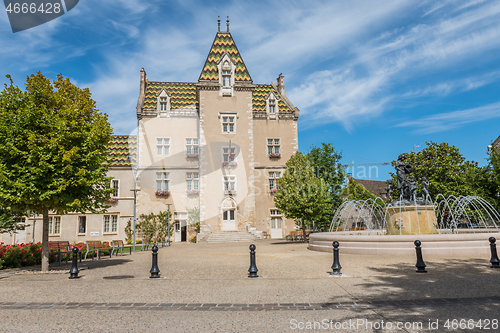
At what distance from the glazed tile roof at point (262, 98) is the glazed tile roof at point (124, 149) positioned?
14218mm

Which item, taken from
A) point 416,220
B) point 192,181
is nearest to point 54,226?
point 192,181

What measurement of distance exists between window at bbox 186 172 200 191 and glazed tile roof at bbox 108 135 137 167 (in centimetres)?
633

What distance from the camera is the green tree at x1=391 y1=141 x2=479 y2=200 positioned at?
31797 millimetres

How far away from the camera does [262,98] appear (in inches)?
1610

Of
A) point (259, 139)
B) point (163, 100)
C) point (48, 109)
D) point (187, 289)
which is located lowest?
point (187, 289)

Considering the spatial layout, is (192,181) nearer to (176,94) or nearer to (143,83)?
(176,94)

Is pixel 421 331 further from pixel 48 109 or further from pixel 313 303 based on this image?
pixel 48 109

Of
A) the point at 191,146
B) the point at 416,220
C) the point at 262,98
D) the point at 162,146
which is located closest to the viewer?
the point at 416,220

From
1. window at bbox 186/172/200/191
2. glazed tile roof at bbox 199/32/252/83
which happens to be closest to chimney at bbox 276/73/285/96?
glazed tile roof at bbox 199/32/252/83

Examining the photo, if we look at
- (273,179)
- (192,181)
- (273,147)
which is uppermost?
(273,147)

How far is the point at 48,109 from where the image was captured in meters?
13.8

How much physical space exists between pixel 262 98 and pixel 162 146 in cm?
1288

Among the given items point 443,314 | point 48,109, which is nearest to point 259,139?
point 48,109

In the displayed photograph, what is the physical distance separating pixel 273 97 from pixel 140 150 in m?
15.8
